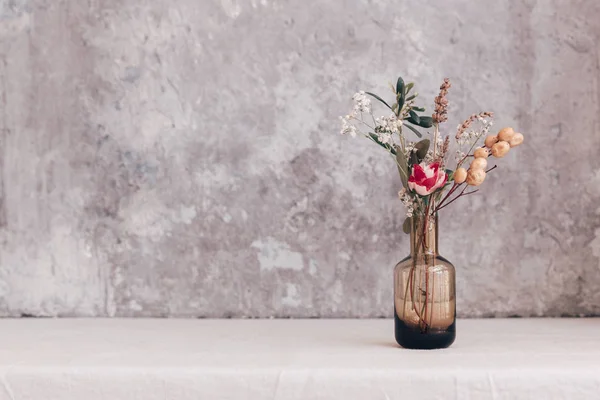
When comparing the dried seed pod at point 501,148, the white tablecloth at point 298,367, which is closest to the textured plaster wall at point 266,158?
the white tablecloth at point 298,367

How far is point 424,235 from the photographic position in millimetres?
1047

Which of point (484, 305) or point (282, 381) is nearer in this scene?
point (282, 381)

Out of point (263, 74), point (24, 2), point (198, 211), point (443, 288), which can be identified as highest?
point (24, 2)

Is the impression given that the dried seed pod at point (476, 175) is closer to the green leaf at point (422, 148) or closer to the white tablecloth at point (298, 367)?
the green leaf at point (422, 148)

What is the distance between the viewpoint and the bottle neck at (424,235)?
1.05m

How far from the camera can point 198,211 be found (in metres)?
1.37

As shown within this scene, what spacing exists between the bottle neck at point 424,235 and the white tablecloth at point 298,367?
0.57ft

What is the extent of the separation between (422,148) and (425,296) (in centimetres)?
26

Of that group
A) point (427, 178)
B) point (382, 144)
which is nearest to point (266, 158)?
point (382, 144)

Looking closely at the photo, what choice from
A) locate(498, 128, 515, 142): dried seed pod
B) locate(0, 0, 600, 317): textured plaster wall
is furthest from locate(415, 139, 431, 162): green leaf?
locate(0, 0, 600, 317): textured plaster wall

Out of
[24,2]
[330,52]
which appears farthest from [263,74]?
[24,2]

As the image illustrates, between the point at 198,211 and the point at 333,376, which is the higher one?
the point at 198,211

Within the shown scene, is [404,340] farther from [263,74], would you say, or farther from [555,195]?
[263,74]

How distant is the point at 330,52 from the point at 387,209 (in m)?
0.38
